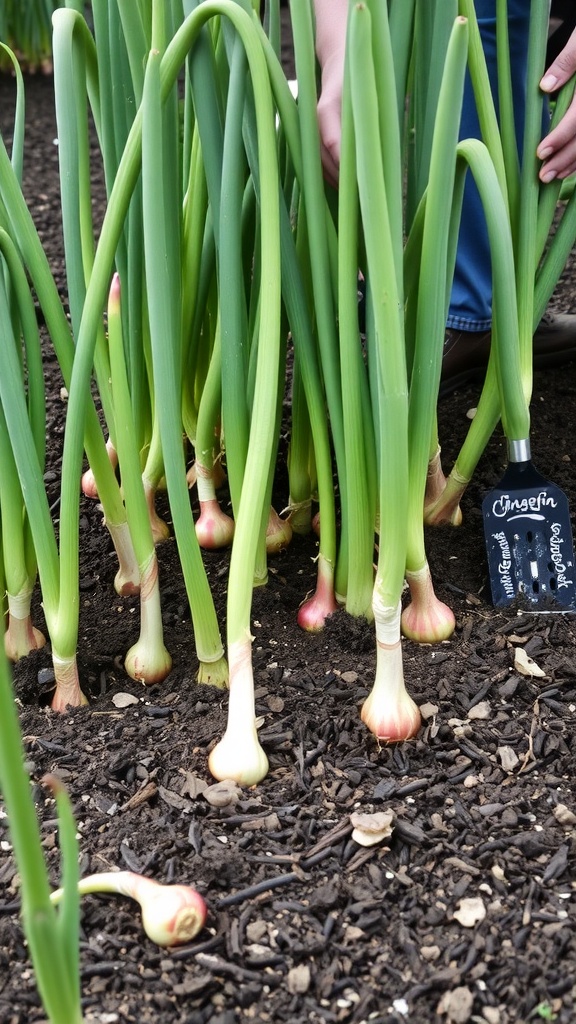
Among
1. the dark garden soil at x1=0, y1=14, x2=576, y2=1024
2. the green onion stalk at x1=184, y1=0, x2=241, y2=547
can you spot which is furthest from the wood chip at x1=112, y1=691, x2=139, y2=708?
the green onion stalk at x1=184, y1=0, x2=241, y2=547

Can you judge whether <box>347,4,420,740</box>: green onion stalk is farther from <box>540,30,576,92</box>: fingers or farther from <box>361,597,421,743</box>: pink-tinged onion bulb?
<box>540,30,576,92</box>: fingers

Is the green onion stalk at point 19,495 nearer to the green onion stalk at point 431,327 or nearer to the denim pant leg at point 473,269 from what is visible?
the green onion stalk at point 431,327

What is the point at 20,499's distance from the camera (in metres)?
0.98

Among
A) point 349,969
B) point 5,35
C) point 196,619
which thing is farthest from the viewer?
point 5,35

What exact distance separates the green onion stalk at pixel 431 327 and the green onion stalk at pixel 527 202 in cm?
8

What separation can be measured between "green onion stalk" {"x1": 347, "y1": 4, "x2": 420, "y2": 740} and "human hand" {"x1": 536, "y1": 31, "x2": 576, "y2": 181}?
11.7 inches

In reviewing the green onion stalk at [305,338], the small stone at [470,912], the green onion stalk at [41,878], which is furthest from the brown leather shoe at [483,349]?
the green onion stalk at [41,878]

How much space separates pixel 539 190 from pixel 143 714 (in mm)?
723

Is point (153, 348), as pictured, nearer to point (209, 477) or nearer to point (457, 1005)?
point (209, 477)

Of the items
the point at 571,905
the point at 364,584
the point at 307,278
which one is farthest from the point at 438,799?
the point at 307,278

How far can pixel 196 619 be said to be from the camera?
958 millimetres

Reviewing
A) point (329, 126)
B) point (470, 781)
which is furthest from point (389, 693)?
point (329, 126)

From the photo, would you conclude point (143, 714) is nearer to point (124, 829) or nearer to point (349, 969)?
point (124, 829)

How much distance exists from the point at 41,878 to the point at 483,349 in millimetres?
1340
